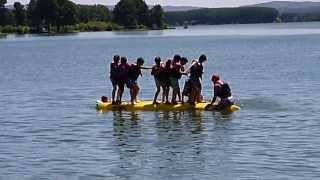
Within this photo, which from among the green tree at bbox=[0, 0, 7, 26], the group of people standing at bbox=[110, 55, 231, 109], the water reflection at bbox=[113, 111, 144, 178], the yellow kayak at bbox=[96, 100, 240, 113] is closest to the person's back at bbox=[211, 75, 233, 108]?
the group of people standing at bbox=[110, 55, 231, 109]

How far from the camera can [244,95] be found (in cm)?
3603

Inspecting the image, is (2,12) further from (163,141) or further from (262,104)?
(163,141)

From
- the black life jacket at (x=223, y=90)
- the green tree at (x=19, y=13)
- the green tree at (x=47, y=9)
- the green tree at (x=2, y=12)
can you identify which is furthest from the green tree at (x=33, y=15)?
the black life jacket at (x=223, y=90)

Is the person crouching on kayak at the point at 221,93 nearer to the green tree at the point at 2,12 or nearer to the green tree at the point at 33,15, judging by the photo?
the green tree at the point at 33,15

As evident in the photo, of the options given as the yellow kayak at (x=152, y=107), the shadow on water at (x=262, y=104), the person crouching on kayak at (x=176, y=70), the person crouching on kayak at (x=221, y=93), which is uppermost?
the person crouching on kayak at (x=176, y=70)

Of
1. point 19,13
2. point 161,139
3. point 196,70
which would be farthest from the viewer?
point 19,13

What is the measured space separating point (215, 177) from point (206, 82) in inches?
1068

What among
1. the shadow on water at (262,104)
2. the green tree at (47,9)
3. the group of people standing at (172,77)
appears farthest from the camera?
the green tree at (47,9)

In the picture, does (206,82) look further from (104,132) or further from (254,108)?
(104,132)

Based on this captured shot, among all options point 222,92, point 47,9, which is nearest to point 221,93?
point 222,92

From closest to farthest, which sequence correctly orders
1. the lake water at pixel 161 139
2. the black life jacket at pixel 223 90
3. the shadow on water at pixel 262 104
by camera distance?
the lake water at pixel 161 139 → the black life jacket at pixel 223 90 → the shadow on water at pixel 262 104

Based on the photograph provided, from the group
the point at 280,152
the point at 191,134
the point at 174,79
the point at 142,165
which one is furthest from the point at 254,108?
the point at 142,165

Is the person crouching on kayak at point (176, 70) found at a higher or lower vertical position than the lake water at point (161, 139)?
higher

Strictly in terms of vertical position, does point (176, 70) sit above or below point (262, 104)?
above
